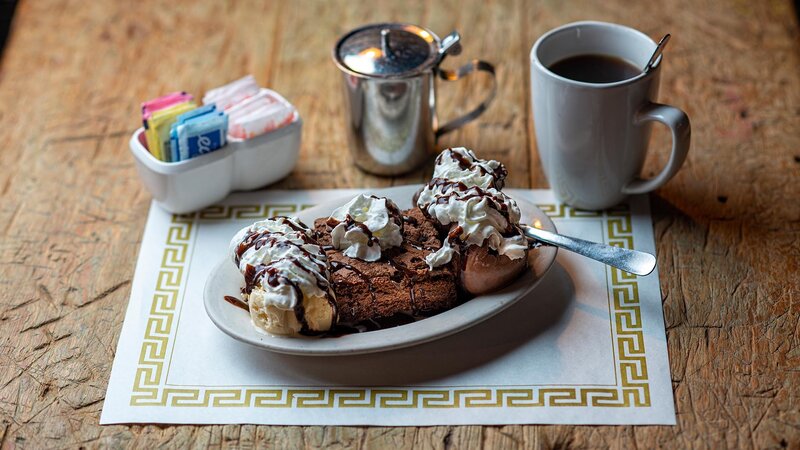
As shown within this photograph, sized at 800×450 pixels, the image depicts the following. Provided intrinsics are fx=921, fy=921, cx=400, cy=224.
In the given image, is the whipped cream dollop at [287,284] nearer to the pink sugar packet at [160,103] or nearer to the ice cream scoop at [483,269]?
the ice cream scoop at [483,269]

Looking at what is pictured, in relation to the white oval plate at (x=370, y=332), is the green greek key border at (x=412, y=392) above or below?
below

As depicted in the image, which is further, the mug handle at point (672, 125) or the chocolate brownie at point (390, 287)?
the mug handle at point (672, 125)

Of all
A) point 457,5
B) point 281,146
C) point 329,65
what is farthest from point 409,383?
point 457,5

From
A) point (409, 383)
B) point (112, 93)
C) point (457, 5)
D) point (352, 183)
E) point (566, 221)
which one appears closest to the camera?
point (409, 383)

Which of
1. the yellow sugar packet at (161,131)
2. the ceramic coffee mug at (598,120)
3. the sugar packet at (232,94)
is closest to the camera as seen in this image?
the ceramic coffee mug at (598,120)

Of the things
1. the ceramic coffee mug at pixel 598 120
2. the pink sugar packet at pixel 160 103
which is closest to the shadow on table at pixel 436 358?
the ceramic coffee mug at pixel 598 120

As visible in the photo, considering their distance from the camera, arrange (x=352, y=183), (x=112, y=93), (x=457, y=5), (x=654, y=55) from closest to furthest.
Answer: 1. (x=654, y=55)
2. (x=352, y=183)
3. (x=112, y=93)
4. (x=457, y=5)

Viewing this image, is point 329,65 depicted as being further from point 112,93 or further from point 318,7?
point 112,93

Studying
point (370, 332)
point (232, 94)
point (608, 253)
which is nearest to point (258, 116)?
point (232, 94)
